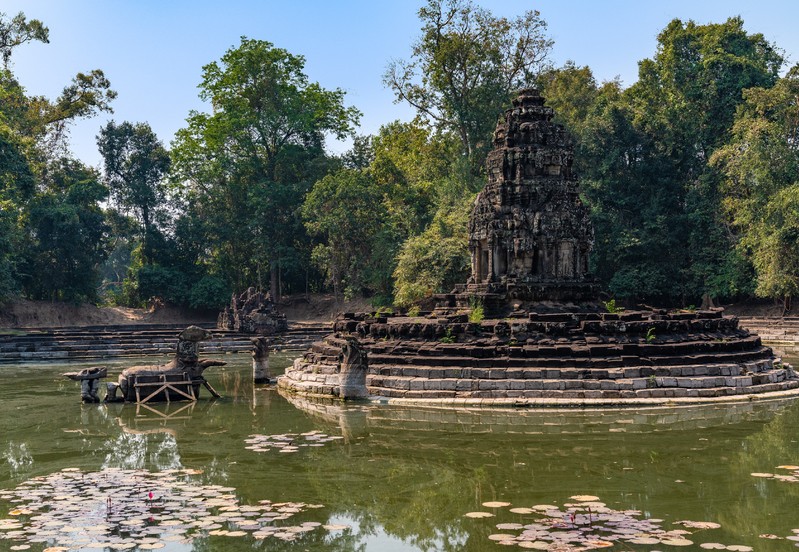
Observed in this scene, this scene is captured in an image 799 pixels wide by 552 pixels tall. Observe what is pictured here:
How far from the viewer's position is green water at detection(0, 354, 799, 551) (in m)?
9.14

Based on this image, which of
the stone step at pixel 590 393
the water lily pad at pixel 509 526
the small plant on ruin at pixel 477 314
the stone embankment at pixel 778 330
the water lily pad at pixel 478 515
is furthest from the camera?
the stone embankment at pixel 778 330

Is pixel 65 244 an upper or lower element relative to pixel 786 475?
upper

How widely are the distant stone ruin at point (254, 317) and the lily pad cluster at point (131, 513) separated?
27779 millimetres

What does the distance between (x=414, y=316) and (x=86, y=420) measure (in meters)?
9.00

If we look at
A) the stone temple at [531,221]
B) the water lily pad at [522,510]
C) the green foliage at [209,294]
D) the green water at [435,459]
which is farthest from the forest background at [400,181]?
the water lily pad at [522,510]

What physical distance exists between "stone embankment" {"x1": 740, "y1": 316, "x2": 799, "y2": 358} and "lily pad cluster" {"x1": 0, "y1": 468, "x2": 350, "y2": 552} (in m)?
26.5

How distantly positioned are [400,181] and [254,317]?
16348 millimetres

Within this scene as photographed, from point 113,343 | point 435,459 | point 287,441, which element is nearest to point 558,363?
point 435,459

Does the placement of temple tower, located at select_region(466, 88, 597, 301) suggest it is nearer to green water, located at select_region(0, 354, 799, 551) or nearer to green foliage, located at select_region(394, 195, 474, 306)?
green water, located at select_region(0, 354, 799, 551)

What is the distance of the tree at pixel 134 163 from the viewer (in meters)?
55.6

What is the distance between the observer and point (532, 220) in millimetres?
22500

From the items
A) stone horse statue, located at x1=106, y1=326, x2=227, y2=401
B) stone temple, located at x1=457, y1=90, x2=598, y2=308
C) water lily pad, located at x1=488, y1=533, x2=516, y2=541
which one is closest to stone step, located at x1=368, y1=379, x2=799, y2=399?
stone horse statue, located at x1=106, y1=326, x2=227, y2=401

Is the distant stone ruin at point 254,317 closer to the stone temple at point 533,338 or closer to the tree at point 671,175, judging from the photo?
the stone temple at point 533,338

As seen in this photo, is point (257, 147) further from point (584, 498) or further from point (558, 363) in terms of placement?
point (584, 498)
